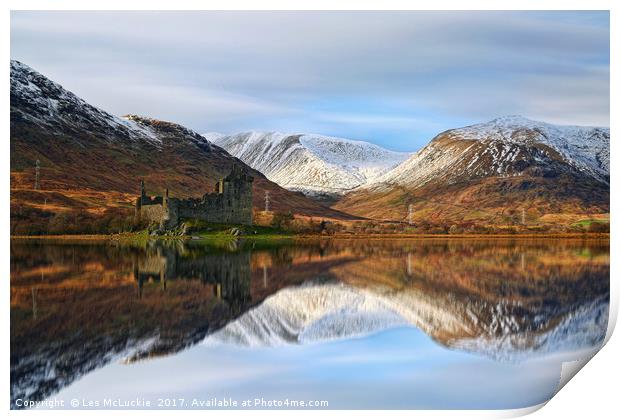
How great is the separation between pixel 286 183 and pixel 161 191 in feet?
288

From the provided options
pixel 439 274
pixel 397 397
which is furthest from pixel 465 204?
pixel 397 397

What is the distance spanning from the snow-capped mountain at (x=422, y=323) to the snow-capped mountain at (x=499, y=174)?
4118 inches

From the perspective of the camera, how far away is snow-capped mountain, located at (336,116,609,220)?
4946 inches

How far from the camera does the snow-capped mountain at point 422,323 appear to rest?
945cm

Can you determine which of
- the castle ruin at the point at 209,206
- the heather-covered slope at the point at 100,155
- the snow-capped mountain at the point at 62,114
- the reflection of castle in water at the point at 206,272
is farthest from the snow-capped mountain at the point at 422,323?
the snow-capped mountain at the point at 62,114

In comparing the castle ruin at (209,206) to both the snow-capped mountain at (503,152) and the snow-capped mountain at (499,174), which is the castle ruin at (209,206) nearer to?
the snow-capped mountain at (499,174)

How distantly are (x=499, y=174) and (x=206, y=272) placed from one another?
13657 centimetres

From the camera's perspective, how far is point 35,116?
104500 millimetres

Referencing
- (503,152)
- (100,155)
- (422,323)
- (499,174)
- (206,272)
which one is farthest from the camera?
(503,152)

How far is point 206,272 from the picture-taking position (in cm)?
1781

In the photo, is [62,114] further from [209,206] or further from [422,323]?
[422,323]

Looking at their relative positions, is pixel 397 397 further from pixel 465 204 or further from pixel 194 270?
pixel 465 204

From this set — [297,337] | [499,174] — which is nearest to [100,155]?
[499,174]

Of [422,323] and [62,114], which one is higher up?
[62,114]
